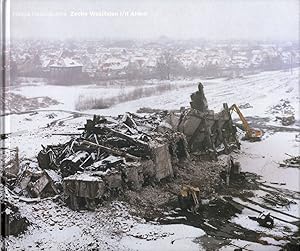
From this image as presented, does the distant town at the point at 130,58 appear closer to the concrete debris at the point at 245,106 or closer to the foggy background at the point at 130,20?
the foggy background at the point at 130,20

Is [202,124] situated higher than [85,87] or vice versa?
[85,87]

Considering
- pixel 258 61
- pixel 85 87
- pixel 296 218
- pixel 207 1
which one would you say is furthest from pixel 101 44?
pixel 296 218

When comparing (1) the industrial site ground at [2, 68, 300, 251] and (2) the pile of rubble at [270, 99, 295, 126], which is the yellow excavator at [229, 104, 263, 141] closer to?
(1) the industrial site ground at [2, 68, 300, 251]

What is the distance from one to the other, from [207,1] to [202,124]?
4.21 feet

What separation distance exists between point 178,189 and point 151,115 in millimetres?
839

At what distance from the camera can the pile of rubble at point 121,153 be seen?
4.30 metres

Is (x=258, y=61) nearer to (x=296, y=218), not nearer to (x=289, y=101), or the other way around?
(x=289, y=101)

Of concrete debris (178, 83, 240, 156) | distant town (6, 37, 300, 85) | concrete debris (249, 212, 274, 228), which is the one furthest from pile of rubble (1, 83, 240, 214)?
concrete debris (249, 212, 274, 228)

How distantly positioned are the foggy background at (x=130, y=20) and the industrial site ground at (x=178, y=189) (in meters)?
0.52

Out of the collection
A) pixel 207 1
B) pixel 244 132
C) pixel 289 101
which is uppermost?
pixel 207 1

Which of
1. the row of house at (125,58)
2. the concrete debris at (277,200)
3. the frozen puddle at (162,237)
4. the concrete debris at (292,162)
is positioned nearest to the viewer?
the frozen puddle at (162,237)

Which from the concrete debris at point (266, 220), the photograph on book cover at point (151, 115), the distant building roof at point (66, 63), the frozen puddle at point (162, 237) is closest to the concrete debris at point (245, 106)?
the photograph on book cover at point (151, 115)

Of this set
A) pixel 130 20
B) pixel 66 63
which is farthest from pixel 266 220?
pixel 66 63

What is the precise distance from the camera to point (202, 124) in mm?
4875
